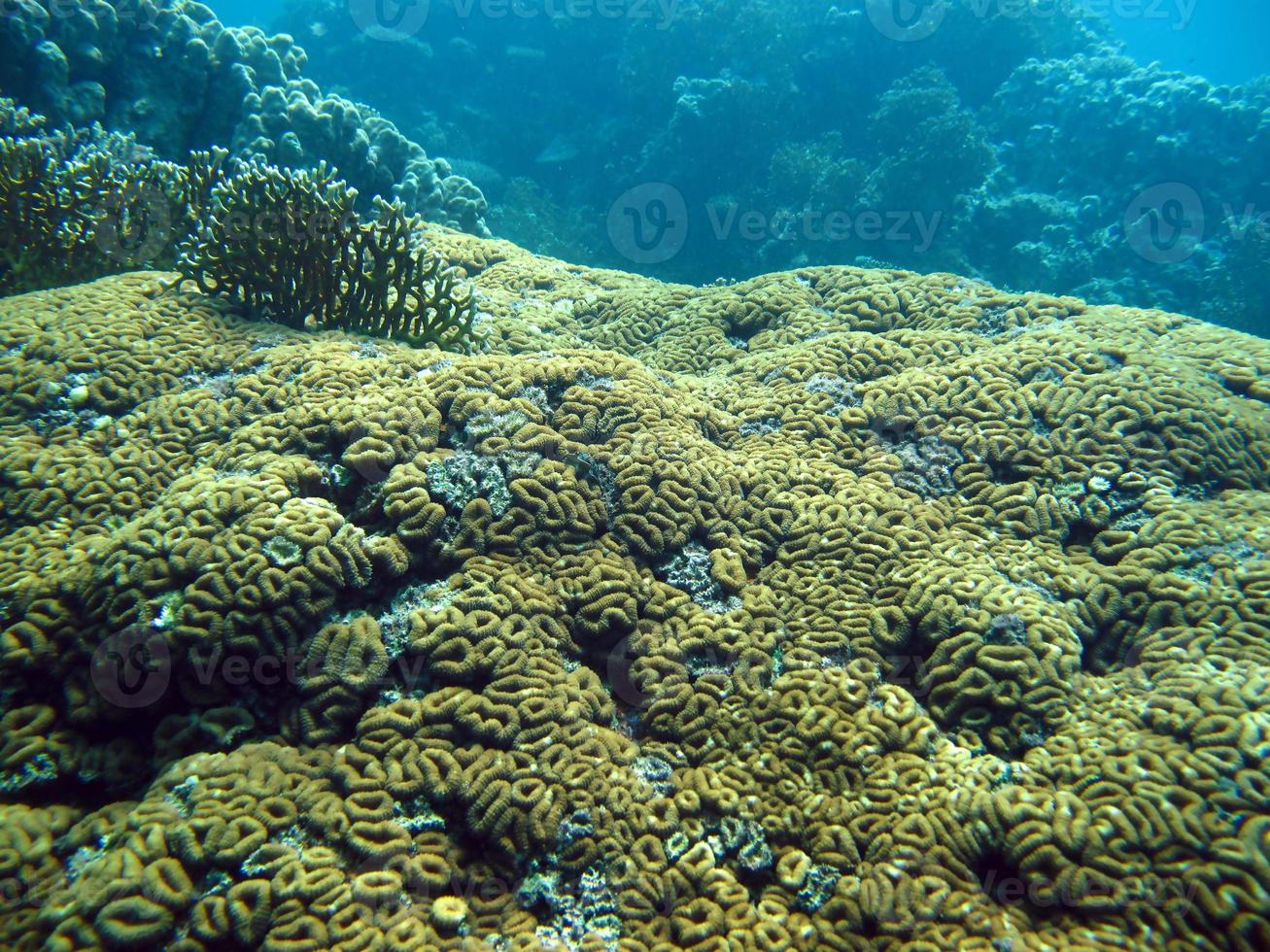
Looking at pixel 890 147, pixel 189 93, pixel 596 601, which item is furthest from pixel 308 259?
pixel 890 147

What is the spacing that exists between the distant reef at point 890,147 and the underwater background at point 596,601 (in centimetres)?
1084

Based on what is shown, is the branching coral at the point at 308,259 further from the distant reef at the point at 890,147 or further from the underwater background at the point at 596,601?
the distant reef at the point at 890,147

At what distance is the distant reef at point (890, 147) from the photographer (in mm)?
15680

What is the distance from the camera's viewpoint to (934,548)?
4.13 meters

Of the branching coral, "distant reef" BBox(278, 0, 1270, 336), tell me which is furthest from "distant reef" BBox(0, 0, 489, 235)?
"distant reef" BBox(278, 0, 1270, 336)

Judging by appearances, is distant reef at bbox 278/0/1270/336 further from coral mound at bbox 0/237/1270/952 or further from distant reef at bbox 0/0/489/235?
coral mound at bbox 0/237/1270/952

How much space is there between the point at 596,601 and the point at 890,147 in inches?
685

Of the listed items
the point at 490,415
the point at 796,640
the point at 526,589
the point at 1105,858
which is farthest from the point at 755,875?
the point at 490,415

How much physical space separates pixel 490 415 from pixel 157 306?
3.01 metres

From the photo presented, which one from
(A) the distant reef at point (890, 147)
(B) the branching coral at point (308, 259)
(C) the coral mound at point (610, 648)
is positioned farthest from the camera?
(A) the distant reef at point (890, 147)

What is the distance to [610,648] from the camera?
378 cm

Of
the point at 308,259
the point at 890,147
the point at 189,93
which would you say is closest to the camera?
the point at 308,259

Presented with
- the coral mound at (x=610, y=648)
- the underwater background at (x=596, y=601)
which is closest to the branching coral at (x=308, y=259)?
the underwater background at (x=596, y=601)

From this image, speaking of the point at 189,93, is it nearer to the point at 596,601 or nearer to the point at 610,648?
the point at 596,601
